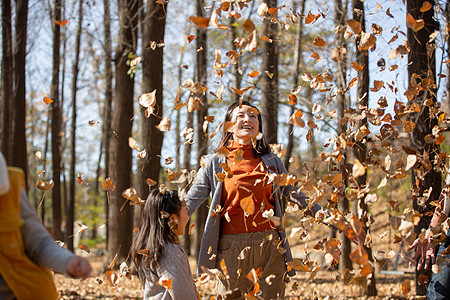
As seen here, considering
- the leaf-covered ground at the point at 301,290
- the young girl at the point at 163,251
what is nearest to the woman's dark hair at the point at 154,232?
the young girl at the point at 163,251

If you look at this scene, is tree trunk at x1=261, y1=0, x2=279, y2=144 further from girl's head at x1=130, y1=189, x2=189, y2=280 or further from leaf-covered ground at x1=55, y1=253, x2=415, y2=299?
girl's head at x1=130, y1=189, x2=189, y2=280

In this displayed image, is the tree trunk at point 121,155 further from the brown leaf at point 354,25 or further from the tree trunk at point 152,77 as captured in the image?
the brown leaf at point 354,25

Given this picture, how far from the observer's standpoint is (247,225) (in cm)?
327

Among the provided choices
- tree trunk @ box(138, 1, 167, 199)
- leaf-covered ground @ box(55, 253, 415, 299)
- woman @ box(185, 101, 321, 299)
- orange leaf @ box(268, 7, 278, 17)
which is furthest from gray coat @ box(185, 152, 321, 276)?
tree trunk @ box(138, 1, 167, 199)

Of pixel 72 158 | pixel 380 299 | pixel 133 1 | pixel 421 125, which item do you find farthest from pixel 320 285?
pixel 72 158

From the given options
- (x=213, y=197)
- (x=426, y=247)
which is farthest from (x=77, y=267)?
(x=426, y=247)

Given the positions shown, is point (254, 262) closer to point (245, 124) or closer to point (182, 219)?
point (182, 219)

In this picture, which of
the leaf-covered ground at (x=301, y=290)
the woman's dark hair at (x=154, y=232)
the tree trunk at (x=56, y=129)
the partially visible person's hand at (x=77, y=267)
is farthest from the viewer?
the tree trunk at (x=56, y=129)

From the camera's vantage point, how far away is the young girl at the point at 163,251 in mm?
2814

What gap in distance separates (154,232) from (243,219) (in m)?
0.64

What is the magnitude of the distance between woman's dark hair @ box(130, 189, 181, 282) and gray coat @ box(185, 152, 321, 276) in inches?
10.3

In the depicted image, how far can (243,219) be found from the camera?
10.8 feet

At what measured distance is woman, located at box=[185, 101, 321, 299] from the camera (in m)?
3.25

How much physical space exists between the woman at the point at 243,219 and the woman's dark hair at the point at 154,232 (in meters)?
0.27
